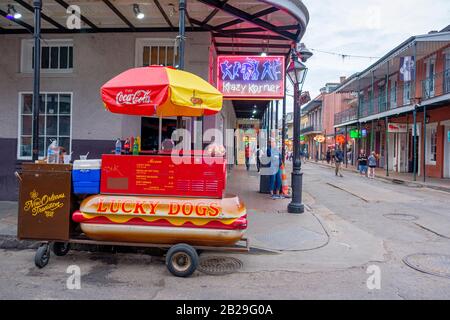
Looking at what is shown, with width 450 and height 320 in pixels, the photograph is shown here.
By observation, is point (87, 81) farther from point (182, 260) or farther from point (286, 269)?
point (286, 269)

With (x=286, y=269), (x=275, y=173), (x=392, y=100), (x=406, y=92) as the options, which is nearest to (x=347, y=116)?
(x=392, y=100)

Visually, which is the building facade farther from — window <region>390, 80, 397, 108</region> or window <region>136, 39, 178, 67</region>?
window <region>136, 39, 178, 67</region>

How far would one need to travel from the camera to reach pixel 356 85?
33.5m

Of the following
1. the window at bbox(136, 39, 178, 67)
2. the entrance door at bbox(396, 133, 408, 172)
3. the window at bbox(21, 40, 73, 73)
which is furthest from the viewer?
the entrance door at bbox(396, 133, 408, 172)

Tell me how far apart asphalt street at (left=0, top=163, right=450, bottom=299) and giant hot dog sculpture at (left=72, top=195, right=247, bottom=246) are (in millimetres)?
511

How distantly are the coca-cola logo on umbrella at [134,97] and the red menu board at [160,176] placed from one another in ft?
2.57

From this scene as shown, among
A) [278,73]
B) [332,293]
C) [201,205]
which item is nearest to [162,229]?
[201,205]

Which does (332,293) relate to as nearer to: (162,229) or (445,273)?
(445,273)

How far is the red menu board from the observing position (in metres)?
5.45

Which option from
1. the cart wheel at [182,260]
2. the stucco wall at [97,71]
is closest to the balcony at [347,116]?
the stucco wall at [97,71]

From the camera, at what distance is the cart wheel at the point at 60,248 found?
235 inches

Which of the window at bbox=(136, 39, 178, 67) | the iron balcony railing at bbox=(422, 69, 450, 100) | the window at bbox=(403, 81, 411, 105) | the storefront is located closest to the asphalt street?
the storefront

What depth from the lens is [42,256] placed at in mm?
5477

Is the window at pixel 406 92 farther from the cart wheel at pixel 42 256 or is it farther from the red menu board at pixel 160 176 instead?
the cart wheel at pixel 42 256
